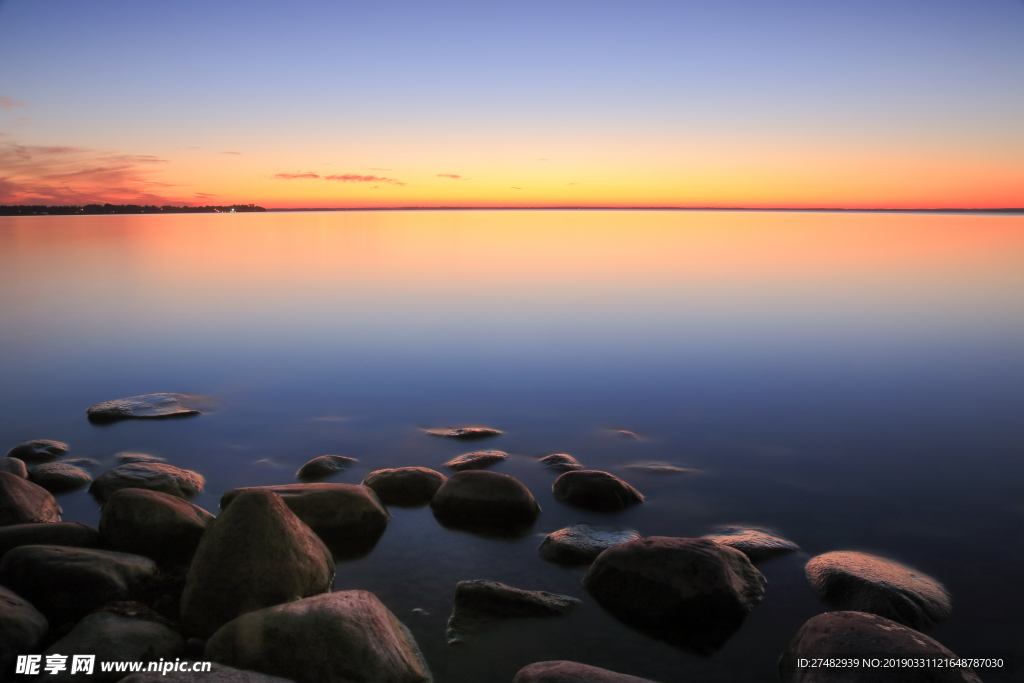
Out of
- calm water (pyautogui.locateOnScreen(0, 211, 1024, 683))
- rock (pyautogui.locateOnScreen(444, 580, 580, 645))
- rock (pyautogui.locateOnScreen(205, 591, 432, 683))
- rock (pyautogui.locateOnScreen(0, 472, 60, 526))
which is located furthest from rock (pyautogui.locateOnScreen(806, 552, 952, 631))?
rock (pyautogui.locateOnScreen(0, 472, 60, 526))

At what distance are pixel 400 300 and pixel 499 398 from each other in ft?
37.3

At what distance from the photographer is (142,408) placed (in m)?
9.52

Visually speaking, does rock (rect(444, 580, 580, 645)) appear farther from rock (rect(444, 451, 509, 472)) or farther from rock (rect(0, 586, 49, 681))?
rock (rect(444, 451, 509, 472))

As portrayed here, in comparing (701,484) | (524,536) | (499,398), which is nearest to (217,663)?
(524,536)

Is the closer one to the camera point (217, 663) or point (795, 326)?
point (217, 663)

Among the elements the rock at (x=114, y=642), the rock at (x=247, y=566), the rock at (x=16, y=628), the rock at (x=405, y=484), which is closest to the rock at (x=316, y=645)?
the rock at (x=114, y=642)

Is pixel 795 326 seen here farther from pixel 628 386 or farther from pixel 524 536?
pixel 524 536

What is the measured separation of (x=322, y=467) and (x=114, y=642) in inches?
146

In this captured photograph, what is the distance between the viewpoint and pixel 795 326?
53.8ft

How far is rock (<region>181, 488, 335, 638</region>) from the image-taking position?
4.23 meters

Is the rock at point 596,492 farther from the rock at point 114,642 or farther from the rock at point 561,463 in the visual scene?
the rock at point 114,642

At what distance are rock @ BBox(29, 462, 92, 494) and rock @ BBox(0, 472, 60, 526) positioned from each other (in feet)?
2.76

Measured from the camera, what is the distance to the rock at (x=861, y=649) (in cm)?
359

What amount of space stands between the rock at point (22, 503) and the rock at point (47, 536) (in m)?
0.42
